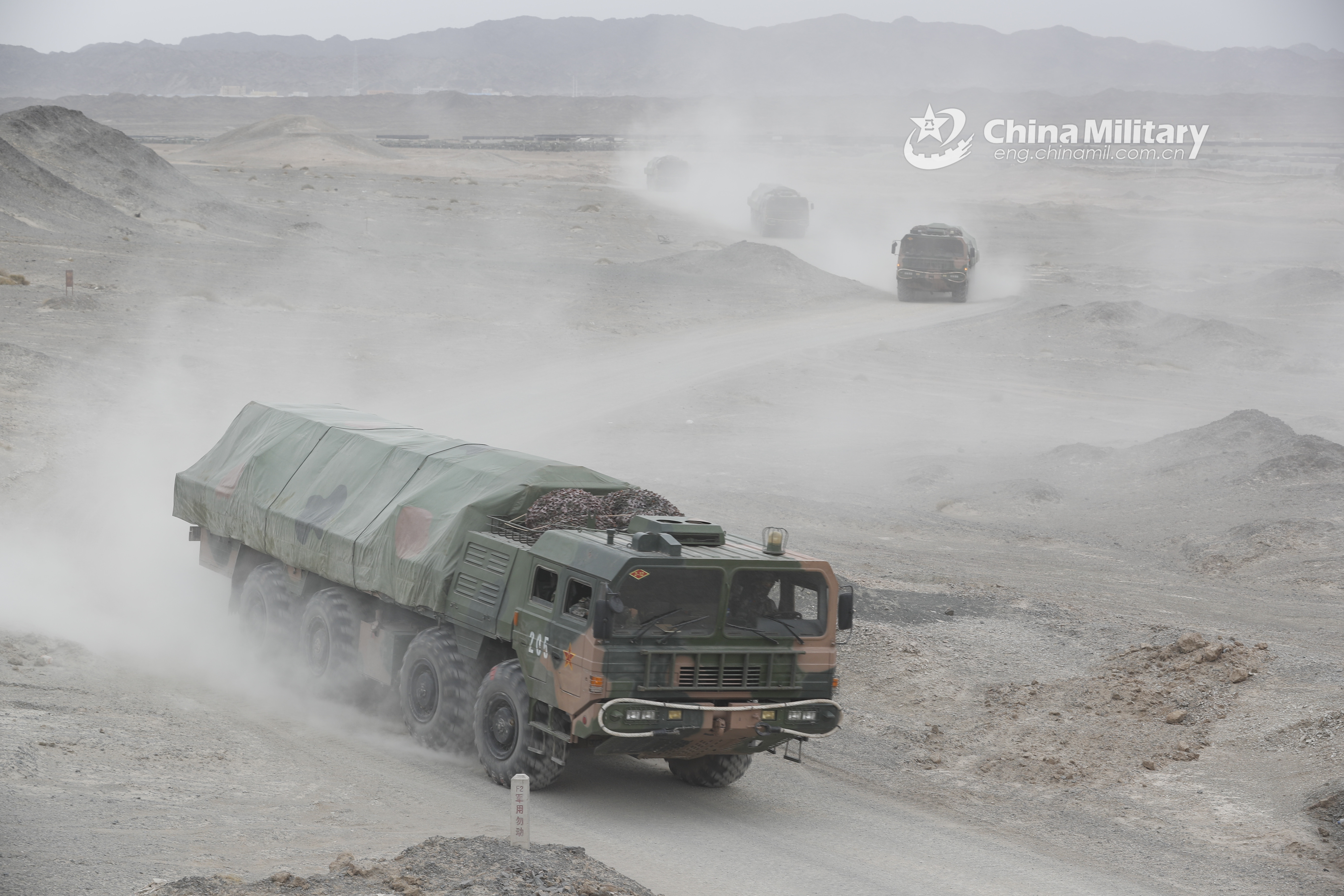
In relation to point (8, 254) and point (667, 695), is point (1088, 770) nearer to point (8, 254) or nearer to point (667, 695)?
point (667, 695)

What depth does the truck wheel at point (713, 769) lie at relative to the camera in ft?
42.4

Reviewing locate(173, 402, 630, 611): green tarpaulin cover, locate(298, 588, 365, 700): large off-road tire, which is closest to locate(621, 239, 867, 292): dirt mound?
locate(173, 402, 630, 611): green tarpaulin cover

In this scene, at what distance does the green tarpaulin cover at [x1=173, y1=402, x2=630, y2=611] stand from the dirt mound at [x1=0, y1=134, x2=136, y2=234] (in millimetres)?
36718

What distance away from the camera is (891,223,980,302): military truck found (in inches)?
2057

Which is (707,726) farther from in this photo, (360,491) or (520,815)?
(360,491)

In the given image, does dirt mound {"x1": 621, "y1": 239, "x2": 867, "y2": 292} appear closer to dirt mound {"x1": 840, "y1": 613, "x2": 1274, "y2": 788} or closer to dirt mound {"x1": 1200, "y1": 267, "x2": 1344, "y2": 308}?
dirt mound {"x1": 1200, "y1": 267, "x2": 1344, "y2": 308}

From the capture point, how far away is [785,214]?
73125 mm

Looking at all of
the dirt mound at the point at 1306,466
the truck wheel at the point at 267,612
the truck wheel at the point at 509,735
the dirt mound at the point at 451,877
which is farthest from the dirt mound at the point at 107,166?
the dirt mound at the point at 451,877

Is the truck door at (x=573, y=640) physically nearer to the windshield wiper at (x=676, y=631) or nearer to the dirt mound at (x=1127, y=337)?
the windshield wiper at (x=676, y=631)

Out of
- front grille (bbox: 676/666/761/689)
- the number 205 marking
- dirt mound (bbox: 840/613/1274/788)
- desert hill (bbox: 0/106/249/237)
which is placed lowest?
dirt mound (bbox: 840/613/1274/788)

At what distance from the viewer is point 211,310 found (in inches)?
1586

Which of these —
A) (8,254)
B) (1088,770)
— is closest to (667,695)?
(1088,770)

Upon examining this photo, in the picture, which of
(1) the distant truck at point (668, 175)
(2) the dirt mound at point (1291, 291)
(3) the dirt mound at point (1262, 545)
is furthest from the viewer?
(1) the distant truck at point (668, 175)

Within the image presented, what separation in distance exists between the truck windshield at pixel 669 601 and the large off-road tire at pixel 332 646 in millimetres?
4168
